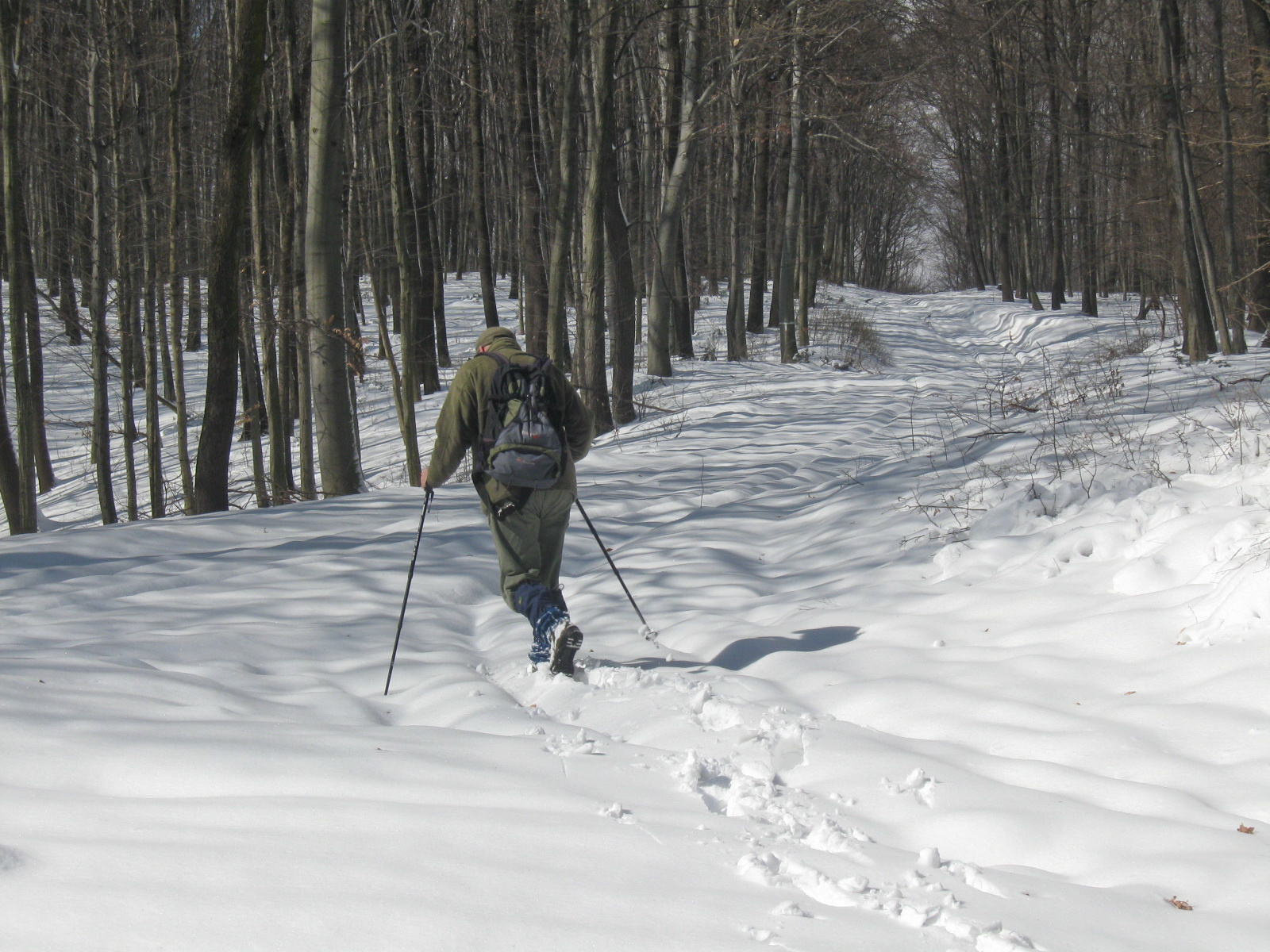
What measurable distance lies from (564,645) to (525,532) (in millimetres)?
617

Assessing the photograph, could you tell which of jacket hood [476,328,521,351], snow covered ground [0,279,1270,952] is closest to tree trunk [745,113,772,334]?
snow covered ground [0,279,1270,952]

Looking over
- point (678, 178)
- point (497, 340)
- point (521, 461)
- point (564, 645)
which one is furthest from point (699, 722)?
point (678, 178)

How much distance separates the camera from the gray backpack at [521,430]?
15.1 feet

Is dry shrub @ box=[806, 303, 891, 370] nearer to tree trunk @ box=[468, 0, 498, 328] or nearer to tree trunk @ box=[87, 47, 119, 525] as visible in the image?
tree trunk @ box=[468, 0, 498, 328]

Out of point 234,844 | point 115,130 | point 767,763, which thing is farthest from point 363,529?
point 115,130

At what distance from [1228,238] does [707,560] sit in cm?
1268

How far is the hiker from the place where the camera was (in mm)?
4621

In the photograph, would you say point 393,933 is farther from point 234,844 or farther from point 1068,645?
point 1068,645

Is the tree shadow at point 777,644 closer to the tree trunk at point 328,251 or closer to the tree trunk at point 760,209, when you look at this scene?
the tree trunk at point 328,251

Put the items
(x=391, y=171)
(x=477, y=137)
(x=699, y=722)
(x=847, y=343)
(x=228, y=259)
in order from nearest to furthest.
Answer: (x=699, y=722), (x=228, y=259), (x=391, y=171), (x=477, y=137), (x=847, y=343)

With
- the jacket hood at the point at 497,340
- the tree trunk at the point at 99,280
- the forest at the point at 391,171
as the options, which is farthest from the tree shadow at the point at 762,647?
the tree trunk at the point at 99,280

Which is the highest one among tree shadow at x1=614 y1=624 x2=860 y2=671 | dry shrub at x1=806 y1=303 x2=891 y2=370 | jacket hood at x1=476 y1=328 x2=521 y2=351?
dry shrub at x1=806 y1=303 x2=891 y2=370

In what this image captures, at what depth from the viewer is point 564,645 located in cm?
456

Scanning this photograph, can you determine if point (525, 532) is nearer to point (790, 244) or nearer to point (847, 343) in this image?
point (790, 244)
